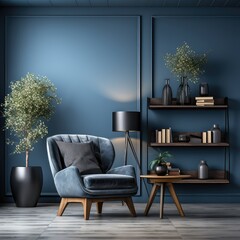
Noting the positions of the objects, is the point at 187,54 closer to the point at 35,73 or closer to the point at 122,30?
the point at 122,30

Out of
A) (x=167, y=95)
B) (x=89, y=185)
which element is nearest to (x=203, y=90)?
(x=167, y=95)

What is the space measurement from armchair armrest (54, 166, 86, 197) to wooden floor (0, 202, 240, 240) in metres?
0.27

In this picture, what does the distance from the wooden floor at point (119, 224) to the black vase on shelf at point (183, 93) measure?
1.45m

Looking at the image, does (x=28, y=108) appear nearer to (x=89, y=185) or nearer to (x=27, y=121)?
(x=27, y=121)

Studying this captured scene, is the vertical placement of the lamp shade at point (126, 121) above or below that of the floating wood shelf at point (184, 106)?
below

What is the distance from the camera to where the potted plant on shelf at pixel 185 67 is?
800 cm

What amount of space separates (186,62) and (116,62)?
994mm

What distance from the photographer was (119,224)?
568cm

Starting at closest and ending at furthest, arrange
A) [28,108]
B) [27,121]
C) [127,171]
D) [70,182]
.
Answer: [70,182], [127,171], [28,108], [27,121]

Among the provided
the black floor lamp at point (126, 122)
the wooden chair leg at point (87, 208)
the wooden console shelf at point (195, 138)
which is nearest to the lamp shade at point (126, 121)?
the black floor lamp at point (126, 122)

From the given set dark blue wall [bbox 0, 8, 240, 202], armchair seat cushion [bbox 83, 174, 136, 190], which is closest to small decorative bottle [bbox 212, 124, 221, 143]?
dark blue wall [bbox 0, 8, 240, 202]

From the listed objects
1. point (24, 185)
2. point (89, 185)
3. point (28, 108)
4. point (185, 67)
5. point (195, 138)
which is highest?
point (185, 67)

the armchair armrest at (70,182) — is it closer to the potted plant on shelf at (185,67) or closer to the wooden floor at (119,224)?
the wooden floor at (119,224)

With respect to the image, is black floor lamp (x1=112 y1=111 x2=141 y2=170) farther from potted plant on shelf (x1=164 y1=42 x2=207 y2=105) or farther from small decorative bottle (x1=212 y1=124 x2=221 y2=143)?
small decorative bottle (x1=212 y1=124 x2=221 y2=143)
